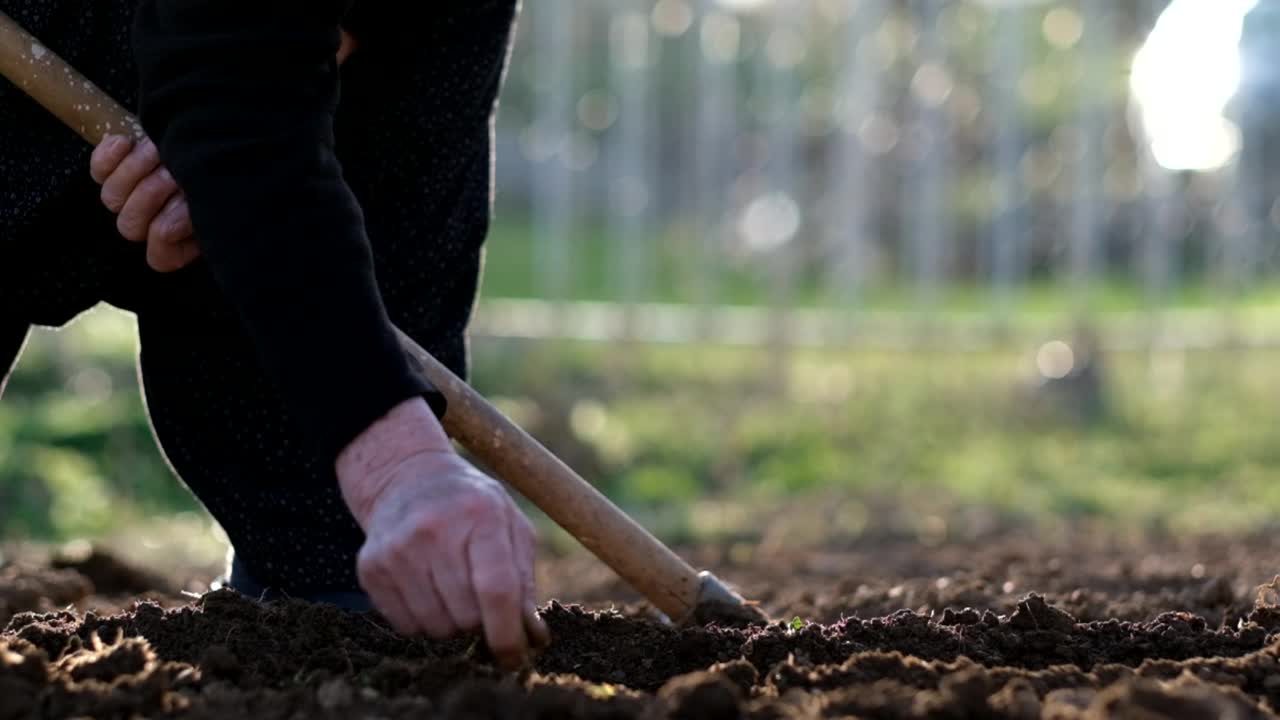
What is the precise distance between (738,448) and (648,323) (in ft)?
2.99

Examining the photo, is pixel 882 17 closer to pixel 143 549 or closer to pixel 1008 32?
pixel 1008 32

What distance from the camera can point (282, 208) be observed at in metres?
1.80

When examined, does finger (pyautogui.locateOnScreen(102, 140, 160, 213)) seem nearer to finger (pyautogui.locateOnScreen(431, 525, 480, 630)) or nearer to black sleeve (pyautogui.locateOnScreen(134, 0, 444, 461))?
black sleeve (pyautogui.locateOnScreen(134, 0, 444, 461))

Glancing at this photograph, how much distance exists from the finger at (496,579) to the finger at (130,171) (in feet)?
2.40

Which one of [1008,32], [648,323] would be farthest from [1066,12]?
[648,323]

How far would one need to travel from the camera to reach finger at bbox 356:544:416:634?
173cm

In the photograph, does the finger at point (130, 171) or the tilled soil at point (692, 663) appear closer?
the tilled soil at point (692, 663)

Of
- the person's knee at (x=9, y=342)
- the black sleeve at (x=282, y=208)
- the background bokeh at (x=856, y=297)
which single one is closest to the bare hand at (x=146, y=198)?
the black sleeve at (x=282, y=208)

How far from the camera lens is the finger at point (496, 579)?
1.72 metres

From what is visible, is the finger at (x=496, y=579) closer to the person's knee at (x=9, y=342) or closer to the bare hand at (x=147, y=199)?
the bare hand at (x=147, y=199)

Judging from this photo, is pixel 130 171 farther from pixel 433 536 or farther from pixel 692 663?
pixel 692 663

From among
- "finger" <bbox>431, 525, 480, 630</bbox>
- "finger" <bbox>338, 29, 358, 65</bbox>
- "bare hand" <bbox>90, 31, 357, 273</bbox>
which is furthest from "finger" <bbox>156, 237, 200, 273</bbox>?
"finger" <bbox>431, 525, 480, 630</bbox>

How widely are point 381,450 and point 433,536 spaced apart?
12 centimetres

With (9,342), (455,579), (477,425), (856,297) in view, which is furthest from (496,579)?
(856,297)
